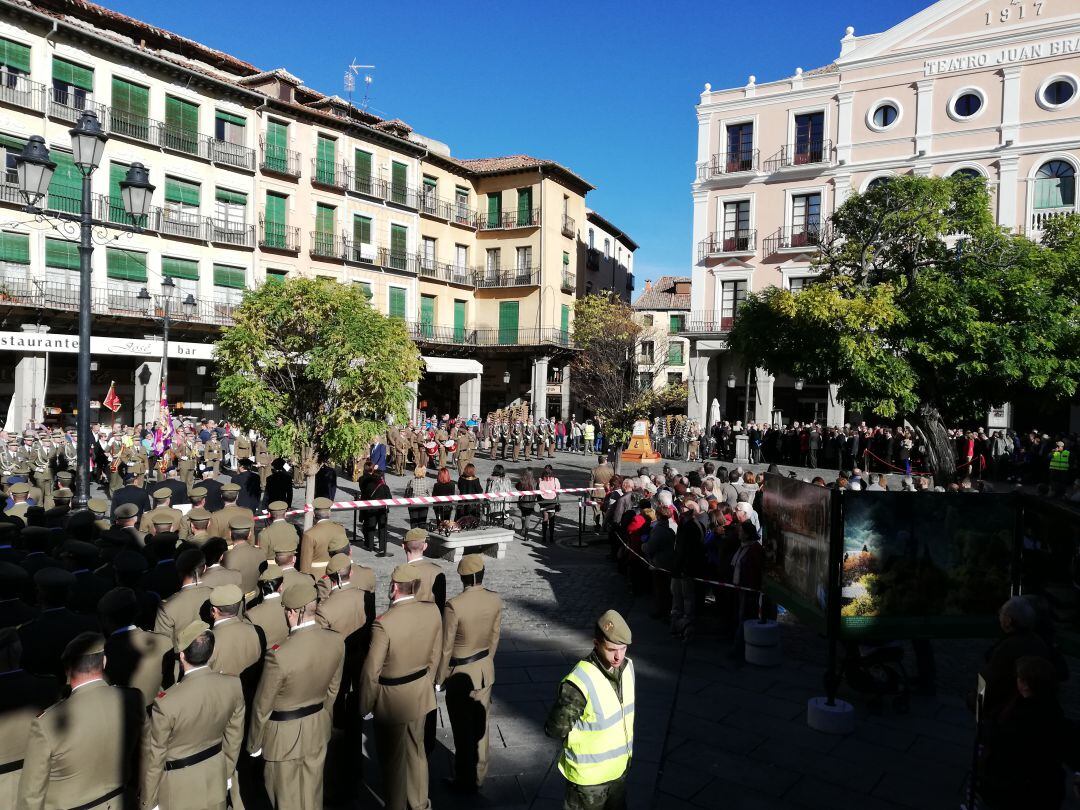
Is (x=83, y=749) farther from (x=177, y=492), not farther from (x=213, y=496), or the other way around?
(x=213, y=496)

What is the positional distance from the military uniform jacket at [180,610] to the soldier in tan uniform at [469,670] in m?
1.87

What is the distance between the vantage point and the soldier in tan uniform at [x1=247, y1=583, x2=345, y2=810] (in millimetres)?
4570

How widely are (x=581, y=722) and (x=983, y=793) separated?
252 centimetres

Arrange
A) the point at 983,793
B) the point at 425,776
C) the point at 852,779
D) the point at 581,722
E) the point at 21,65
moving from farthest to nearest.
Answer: the point at 21,65
the point at 852,779
the point at 425,776
the point at 983,793
the point at 581,722

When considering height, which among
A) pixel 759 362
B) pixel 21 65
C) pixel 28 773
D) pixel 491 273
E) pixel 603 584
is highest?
pixel 21 65

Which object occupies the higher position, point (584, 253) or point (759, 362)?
point (584, 253)

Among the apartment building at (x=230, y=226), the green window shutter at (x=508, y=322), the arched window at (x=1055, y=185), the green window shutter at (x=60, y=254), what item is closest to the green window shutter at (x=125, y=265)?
the apartment building at (x=230, y=226)

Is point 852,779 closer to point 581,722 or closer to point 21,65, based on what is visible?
point 581,722

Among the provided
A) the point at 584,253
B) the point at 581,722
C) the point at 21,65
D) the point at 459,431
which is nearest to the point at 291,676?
the point at 581,722

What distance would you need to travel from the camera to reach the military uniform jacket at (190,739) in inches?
156

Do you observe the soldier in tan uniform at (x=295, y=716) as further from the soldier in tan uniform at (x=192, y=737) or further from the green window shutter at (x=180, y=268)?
the green window shutter at (x=180, y=268)

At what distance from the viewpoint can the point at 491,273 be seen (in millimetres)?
40156

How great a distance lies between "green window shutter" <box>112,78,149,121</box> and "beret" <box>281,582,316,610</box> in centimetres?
2749

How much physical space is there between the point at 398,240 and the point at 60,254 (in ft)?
48.3
